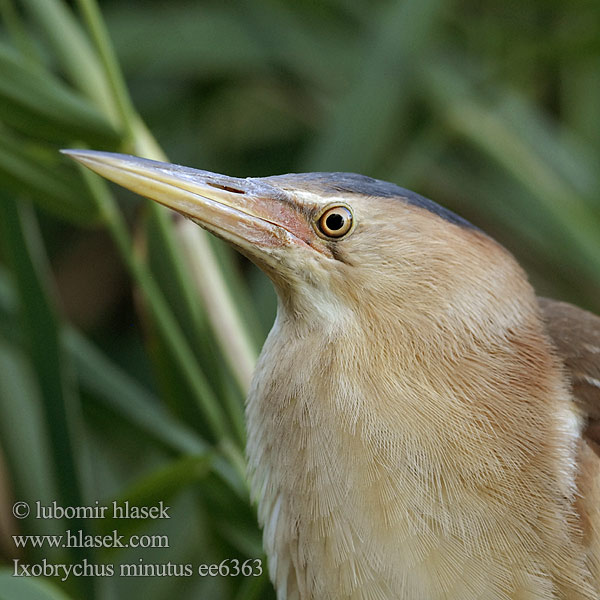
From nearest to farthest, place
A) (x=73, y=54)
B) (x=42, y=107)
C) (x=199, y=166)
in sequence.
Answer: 1. (x=42, y=107)
2. (x=73, y=54)
3. (x=199, y=166)

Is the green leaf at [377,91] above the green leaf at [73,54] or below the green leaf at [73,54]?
above

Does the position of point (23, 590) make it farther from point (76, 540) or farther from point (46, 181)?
point (46, 181)

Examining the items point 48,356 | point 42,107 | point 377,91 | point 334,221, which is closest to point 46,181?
Result: point 42,107

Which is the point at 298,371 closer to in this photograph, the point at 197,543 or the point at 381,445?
the point at 381,445

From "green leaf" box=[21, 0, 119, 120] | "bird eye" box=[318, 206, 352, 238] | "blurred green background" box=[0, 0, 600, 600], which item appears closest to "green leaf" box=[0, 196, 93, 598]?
"blurred green background" box=[0, 0, 600, 600]

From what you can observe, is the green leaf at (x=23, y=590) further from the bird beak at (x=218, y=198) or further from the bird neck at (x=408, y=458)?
the bird beak at (x=218, y=198)

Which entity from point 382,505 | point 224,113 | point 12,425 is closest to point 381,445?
point 382,505

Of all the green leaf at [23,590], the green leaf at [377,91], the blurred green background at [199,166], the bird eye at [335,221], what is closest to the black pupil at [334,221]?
the bird eye at [335,221]
